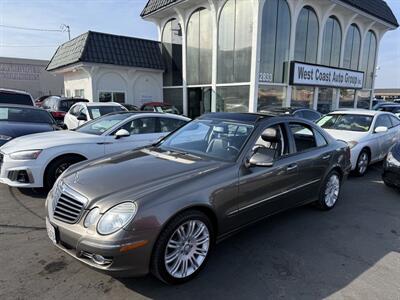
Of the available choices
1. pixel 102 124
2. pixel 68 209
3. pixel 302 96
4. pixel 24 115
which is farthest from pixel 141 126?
pixel 302 96

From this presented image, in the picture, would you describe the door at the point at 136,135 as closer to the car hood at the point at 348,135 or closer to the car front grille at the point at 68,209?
the car front grille at the point at 68,209

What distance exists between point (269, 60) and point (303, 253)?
1349cm

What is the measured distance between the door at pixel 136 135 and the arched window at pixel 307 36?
12929mm

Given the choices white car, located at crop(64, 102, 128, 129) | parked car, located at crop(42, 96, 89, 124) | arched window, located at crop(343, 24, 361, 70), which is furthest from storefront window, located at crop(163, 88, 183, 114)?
arched window, located at crop(343, 24, 361, 70)

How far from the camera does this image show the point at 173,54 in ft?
63.9

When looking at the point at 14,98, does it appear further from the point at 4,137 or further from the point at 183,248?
the point at 183,248

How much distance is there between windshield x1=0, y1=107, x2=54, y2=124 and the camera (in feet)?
23.9

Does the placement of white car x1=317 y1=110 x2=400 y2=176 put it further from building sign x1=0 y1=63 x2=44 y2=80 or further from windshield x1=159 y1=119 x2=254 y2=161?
building sign x1=0 y1=63 x2=44 y2=80

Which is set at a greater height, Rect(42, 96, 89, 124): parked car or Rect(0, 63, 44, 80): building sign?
Rect(0, 63, 44, 80): building sign

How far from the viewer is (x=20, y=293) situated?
8.74 ft

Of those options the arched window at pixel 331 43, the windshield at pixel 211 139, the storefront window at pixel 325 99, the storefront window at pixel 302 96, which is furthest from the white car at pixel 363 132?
the arched window at pixel 331 43

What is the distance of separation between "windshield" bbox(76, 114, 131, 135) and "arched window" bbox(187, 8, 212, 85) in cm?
1145

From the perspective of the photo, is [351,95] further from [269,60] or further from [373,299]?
[373,299]

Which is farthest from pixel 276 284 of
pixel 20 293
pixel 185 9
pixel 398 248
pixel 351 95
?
pixel 351 95
